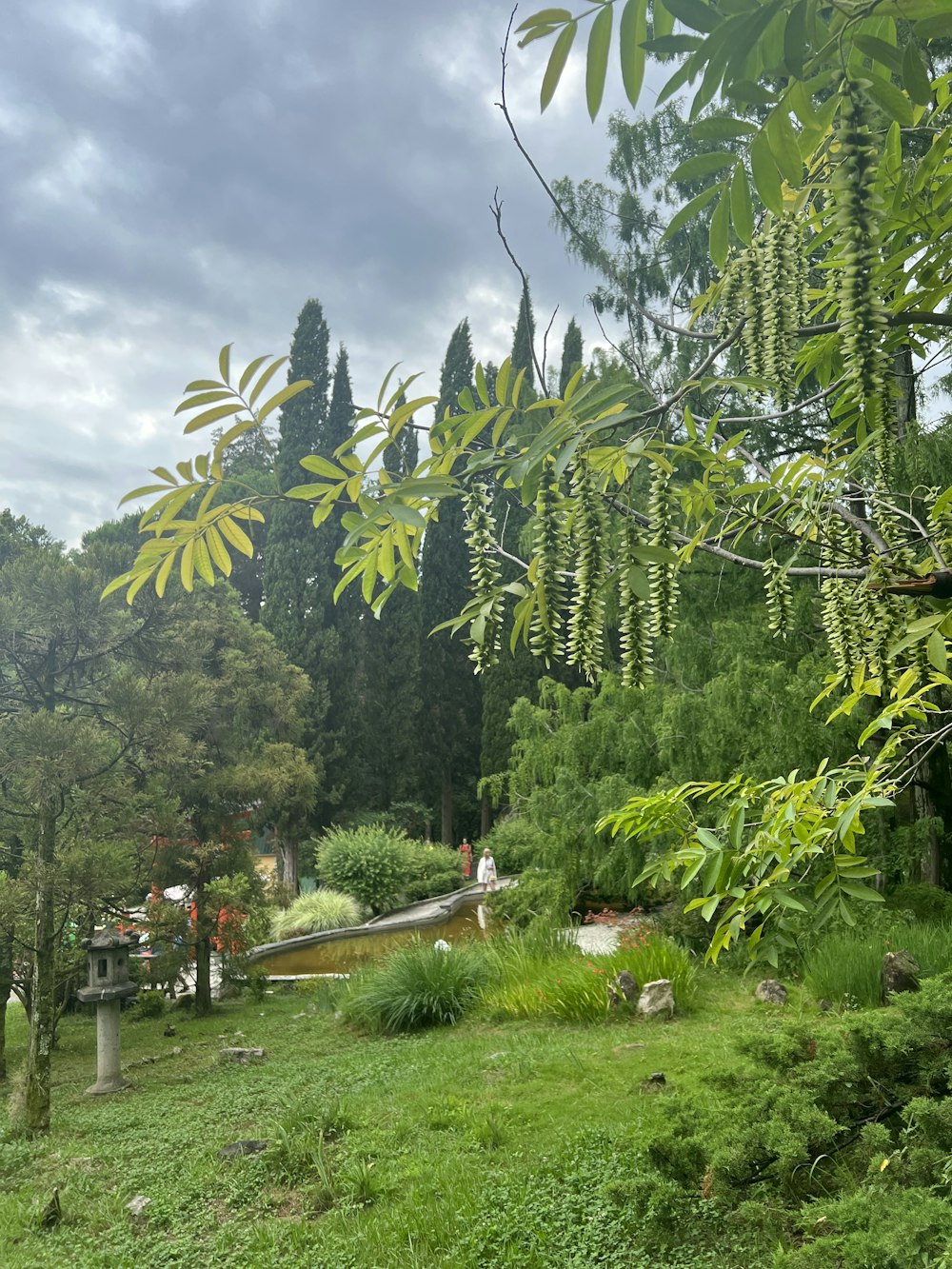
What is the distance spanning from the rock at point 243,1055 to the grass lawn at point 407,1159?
272 millimetres

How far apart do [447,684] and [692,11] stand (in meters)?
18.1

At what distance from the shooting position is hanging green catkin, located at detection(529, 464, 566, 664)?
1631 mm

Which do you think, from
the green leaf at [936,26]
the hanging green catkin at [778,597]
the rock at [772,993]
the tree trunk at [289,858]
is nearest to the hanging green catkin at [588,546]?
the hanging green catkin at [778,597]

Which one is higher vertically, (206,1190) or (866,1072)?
(866,1072)

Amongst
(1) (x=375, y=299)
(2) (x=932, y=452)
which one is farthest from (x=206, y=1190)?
(1) (x=375, y=299)

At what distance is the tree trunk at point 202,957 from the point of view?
800 cm

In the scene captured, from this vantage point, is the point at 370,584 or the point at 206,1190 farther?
the point at 206,1190

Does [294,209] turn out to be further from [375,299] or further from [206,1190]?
[206,1190]

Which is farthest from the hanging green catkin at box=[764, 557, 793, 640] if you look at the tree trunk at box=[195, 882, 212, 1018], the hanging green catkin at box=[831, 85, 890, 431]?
the tree trunk at box=[195, 882, 212, 1018]

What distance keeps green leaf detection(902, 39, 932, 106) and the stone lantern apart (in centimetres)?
628

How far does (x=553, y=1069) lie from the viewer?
454cm

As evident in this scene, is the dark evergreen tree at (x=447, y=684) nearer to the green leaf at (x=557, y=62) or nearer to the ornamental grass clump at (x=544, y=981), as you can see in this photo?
the ornamental grass clump at (x=544, y=981)

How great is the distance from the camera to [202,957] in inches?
320

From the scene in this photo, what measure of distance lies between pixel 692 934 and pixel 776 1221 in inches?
203
